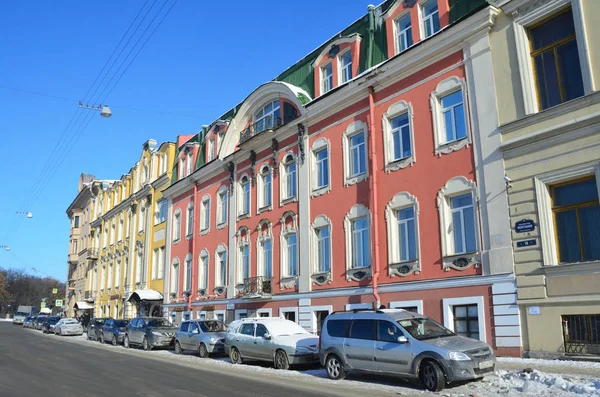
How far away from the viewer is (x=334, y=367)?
1348 cm

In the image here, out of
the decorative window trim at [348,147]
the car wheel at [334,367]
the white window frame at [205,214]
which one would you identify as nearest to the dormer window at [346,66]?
the decorative window trim at [348,147]

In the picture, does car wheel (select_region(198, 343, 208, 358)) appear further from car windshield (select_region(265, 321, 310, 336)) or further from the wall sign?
the wall sign

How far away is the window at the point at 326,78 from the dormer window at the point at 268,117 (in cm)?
321

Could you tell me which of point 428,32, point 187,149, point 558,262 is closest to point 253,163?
point 187,149

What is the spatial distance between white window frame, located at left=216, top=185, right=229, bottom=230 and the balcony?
4.88 m

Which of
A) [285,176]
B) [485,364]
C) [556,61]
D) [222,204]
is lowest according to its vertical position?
[485,364]

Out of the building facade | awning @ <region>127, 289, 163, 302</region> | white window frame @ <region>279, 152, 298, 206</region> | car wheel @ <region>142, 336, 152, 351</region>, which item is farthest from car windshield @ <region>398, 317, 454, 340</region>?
awning @ <region>127, 289, 163, 302</region>

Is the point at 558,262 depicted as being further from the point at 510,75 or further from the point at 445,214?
the point at 510,75

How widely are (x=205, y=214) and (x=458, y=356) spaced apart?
24003 millimetres

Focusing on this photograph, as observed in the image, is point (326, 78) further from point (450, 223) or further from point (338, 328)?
point (338, 328)

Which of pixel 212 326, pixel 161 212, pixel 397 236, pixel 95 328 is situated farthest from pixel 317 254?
pixel 161 212

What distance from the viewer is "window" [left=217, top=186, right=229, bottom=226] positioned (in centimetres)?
3052

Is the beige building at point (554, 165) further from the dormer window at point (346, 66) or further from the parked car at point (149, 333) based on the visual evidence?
the parked car at point (149, 333)

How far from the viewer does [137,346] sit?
Answer: 26859mm
